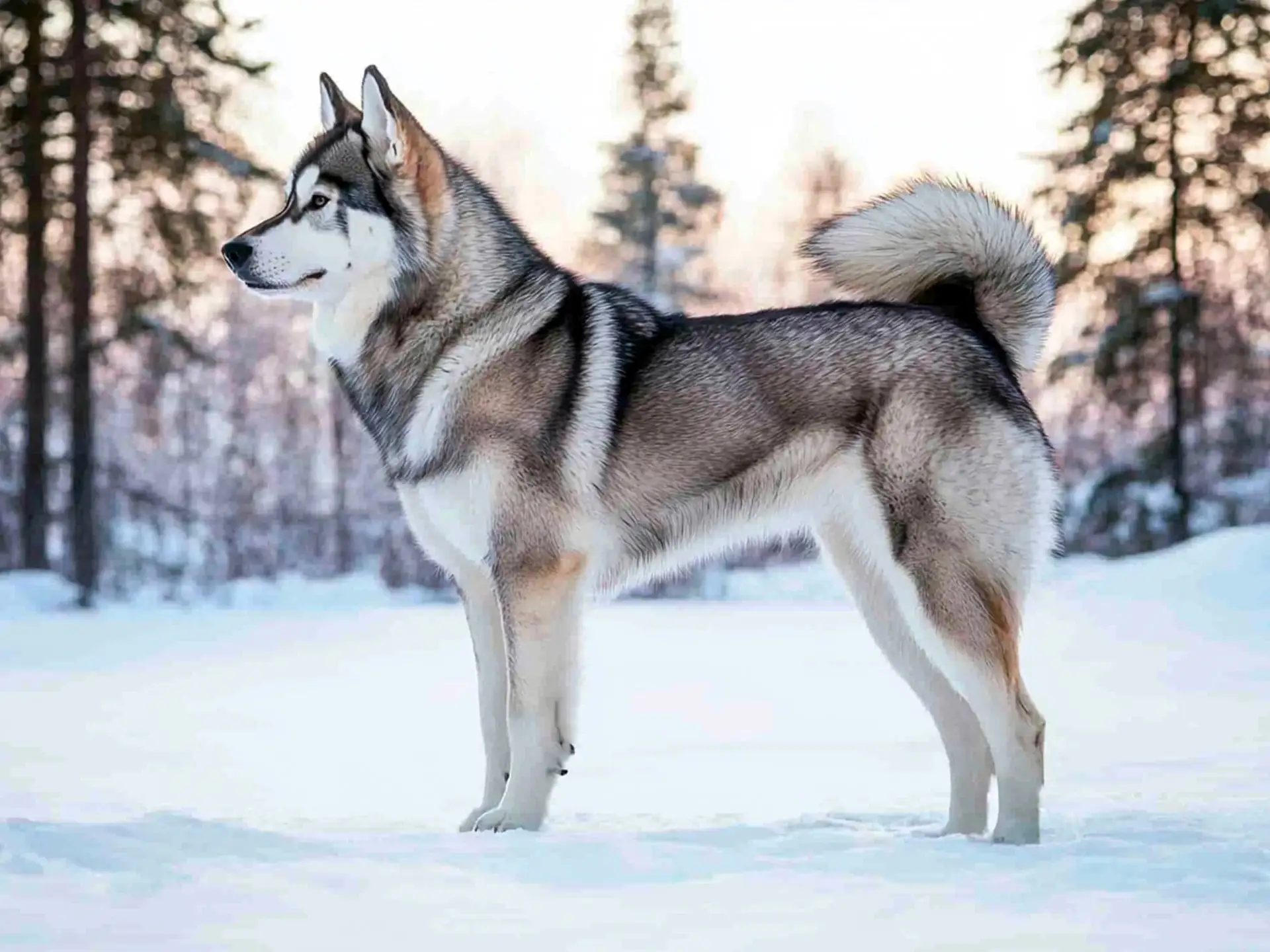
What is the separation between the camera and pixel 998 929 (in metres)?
2.87

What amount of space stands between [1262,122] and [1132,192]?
1677 mm

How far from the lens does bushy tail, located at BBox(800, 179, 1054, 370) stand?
4.53 metres

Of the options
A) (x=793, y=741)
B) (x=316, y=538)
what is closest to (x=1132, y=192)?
(x=316, y=538)

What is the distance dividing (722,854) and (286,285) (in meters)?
2.14

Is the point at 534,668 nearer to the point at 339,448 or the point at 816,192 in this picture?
the point at 339,448

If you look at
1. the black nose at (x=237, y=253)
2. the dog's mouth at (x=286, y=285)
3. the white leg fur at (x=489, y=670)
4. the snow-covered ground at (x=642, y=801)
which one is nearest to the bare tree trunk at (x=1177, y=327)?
the snow-covered ground at (x=642, y=801)

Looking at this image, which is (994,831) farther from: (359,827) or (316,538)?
(316,538)

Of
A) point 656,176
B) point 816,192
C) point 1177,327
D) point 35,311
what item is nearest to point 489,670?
point 35,311

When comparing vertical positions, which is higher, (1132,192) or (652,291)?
(1132,192)

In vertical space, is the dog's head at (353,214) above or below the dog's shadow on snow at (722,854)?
above

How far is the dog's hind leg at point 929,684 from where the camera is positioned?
14.1 feet

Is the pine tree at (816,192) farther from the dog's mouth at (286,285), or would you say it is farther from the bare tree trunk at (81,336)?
the dog's mouth at (286,285)

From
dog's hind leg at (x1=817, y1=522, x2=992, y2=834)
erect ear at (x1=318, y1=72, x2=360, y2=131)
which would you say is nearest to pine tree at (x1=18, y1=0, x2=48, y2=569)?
erect ear at (x1=318, y1=72, x2=360, y2=131)

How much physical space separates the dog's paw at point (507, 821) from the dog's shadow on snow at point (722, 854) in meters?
0.10
